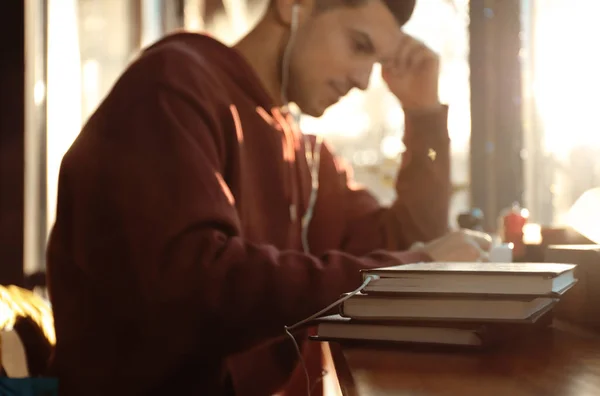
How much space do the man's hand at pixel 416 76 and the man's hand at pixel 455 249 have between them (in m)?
0.42

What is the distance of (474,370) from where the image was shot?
1.72ft

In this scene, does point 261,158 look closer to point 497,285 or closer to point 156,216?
point 156,216

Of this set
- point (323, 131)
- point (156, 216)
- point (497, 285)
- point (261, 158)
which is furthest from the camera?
point (323, 131)

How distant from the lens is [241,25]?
7.59ft

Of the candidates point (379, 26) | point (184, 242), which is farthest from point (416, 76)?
point (184, 242)

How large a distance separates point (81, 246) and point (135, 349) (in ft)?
0.53

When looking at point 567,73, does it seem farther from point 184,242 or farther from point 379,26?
point 184,242

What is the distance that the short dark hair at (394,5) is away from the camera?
1.36m

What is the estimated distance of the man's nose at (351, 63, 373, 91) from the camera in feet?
4.44

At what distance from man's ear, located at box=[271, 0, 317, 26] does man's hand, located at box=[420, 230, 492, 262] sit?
1.87 ft

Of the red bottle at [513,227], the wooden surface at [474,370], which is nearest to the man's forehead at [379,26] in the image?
the red bottle at [513,227]

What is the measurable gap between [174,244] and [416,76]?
796 mm

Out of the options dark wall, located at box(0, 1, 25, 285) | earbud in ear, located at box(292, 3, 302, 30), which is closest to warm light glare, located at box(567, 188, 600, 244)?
earbud in ear, located at box(292, 3, 302, 30)

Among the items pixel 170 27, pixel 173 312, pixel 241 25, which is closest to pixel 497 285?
pixel 173 312
